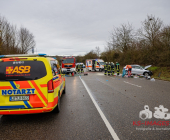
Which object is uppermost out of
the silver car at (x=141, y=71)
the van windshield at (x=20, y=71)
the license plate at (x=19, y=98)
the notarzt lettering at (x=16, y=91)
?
the van windshield at (x=20, y=71)

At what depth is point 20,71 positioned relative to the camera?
3.92 m

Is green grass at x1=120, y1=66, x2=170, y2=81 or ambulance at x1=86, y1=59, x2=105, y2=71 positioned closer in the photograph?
green grass at x1=120, y1=66, x2=170, y2=81

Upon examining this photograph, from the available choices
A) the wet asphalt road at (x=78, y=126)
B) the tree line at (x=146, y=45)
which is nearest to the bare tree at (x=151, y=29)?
the tree line at (x=146, y=45)

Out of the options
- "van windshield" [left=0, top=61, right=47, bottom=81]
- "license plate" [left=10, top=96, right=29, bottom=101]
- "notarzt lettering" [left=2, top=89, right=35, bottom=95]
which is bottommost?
"license plate" [left=10, top=96, right=29, bottom=101]

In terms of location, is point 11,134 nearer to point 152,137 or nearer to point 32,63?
point 32,63

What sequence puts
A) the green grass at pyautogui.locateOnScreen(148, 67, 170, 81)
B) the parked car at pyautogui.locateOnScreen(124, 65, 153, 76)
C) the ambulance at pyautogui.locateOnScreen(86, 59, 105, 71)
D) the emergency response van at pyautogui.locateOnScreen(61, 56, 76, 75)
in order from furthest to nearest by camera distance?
the ambulance at pyautogui.locateOnScreen(86, 59, 105, 71) < the emergency response van at pyautogui.locateOnScreen(61, 56, 76, 75) < the parked car at pyautogui.locateOnScreen(124, 65, 153, 76) < the green grass at pyautogui.locateOnScreen(148, 67, 170, 81)

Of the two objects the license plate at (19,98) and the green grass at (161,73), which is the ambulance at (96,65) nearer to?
the green grass at (161,73)

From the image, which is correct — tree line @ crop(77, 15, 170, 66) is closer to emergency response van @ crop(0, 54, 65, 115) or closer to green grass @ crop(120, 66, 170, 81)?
green grass @ crop(120, 66, 170, 81)

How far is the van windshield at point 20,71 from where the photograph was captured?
3877 mm

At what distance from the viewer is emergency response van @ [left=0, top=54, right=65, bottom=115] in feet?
12.5

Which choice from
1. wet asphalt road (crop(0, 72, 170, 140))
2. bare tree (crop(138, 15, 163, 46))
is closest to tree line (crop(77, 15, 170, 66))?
bare tree (crop(138, 15, 163, 46))

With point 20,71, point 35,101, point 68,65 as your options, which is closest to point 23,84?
point 20,71

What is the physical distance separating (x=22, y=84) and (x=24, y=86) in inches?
2.9

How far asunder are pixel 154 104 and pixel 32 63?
186 inches
